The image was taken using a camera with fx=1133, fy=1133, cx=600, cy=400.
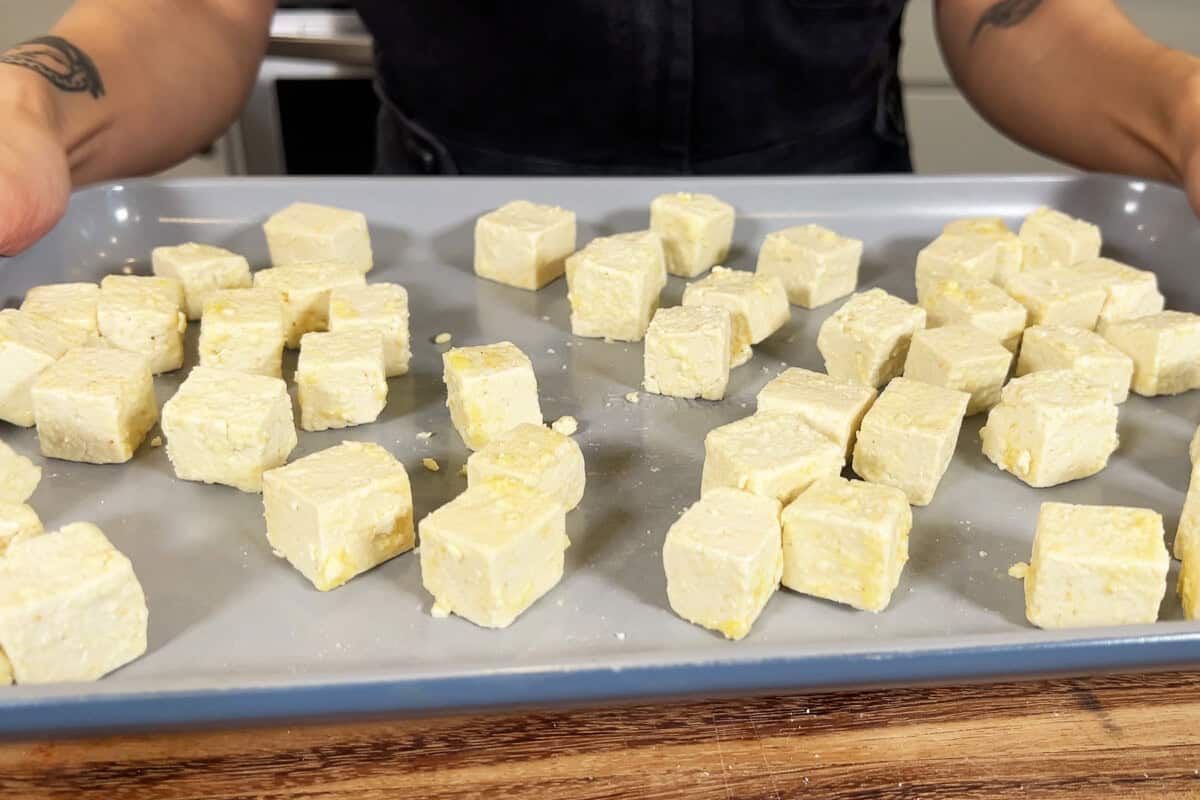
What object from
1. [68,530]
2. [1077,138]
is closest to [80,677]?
[68,530]

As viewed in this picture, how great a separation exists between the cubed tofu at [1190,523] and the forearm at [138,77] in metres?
1.75

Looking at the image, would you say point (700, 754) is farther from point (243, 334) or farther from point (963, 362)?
point (243, 334)

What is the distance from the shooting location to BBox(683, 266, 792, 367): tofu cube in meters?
1.72

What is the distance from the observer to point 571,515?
1439 mm

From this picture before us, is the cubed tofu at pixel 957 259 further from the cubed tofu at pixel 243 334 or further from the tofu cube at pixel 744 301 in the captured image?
the cubed tofu at pixel 243 334

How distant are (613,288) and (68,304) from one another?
0.82m

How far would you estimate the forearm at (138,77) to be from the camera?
1943 millimetres

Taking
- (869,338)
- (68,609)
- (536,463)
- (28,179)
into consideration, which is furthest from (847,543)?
(28,179)

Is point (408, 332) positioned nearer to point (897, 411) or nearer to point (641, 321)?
point (641, 321)

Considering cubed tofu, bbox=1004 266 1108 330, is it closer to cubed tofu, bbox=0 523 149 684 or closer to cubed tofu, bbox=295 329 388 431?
cubed tofu, bbox=295 329 388 431

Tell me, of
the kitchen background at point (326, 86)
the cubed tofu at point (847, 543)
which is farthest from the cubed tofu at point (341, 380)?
the kitchen background at point (326, 86)

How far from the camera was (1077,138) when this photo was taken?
A: 2.22 meters

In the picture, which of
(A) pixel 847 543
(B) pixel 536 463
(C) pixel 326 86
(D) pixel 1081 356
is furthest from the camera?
(C) pixel 326 86

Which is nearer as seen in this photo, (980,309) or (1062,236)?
(980,309)
